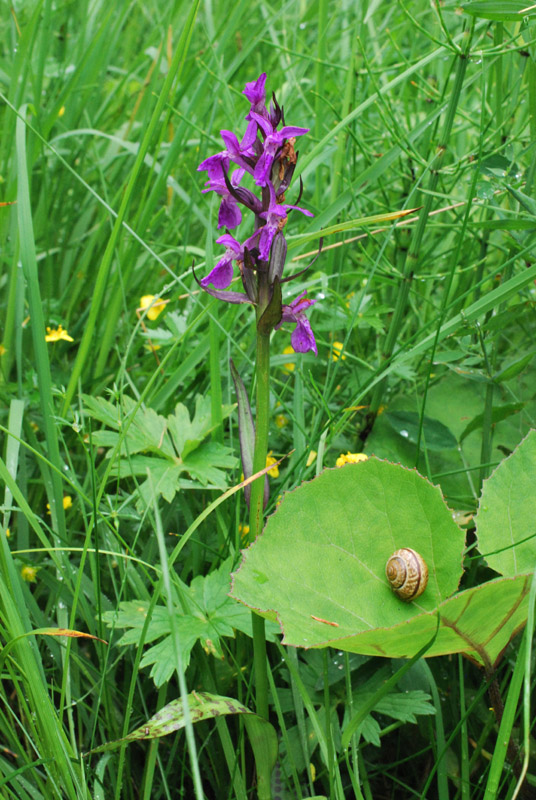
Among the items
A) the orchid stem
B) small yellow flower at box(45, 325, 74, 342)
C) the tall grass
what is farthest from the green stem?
small yellow flower at box(45, 325, 74, 342)

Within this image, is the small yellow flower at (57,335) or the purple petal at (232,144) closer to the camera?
the purple petal at (232,144)

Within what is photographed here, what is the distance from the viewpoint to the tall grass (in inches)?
44.6

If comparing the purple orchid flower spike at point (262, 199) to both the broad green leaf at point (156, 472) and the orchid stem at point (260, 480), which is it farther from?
the broad green leaf at point (156, 472)

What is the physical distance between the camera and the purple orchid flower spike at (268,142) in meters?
0.98

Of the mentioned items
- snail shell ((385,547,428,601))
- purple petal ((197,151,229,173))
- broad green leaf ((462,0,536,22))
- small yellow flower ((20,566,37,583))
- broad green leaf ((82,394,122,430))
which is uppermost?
broad green leaf ((462,0,536,22))

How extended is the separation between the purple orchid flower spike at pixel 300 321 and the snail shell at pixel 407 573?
0.35 m

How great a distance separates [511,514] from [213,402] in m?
0.65

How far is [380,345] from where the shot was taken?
204cm

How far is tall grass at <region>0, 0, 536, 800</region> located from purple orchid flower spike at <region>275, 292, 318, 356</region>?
213mm

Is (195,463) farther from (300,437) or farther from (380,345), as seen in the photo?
(380,345)

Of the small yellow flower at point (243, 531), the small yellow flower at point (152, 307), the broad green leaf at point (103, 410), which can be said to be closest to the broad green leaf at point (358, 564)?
the small yellow flower at point (243, 531)

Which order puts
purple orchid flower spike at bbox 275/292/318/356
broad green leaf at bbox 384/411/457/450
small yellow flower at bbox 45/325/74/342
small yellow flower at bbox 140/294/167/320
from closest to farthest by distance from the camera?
purple orchid flower spike at bbox 275/292/318/356 < broad green leaf at bbox 384/411/457/450 < small yellow flower at bbox 45/325/74/342 < small yellow flower at bbox 140/294/167/320

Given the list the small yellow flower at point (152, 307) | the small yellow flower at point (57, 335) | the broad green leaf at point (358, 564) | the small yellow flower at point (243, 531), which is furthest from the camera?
the small yellow flower at point (152, 307)

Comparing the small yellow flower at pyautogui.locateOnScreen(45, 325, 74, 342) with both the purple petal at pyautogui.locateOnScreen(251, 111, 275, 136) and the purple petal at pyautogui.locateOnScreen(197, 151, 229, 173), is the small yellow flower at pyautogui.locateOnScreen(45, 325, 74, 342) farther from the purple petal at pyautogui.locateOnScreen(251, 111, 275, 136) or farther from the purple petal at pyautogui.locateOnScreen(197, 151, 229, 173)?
the purple petal at pyautogui.locateOnScreen(251, 111, 275, 136)
